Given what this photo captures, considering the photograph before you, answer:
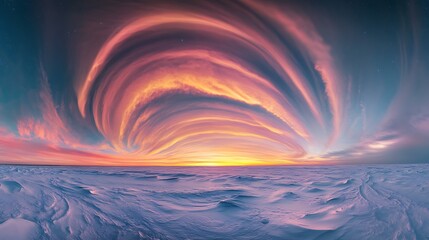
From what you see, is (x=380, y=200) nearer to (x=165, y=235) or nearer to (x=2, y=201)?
(x=165, y=235)

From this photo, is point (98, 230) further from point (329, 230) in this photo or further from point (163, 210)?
point (329, 230)

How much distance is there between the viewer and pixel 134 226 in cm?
497

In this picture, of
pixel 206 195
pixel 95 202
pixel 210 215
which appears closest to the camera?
pixel 210 215

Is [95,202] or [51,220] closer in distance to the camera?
[51,220]

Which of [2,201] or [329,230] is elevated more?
[2,201]

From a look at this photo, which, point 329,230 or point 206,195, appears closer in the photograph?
point 329,230

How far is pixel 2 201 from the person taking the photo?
6.21 metres

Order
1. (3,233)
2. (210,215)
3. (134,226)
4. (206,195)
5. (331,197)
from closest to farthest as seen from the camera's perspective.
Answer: (3,233) → (134,226) → (210,215) → (331,197) → (206,195)

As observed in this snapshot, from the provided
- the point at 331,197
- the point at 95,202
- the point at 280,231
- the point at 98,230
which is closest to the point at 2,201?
the point at 95,202

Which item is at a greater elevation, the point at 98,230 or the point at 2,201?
the point at 2,201

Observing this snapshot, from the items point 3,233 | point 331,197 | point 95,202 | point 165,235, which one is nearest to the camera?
point 3,233

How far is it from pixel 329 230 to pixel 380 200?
419 cm

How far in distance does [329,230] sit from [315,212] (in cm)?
137

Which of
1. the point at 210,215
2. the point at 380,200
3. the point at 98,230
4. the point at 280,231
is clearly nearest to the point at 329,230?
the point at 280,231
